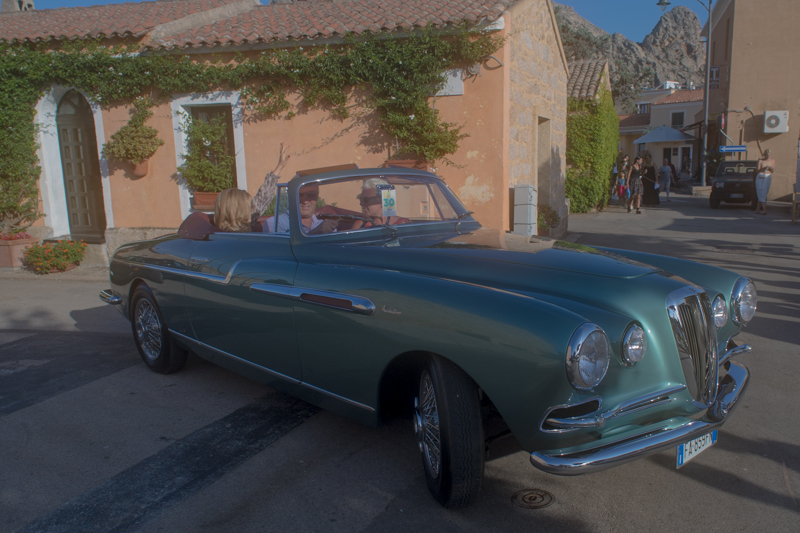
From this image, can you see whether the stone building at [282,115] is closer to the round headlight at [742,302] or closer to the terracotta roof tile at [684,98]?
the round headlight at [742,302]

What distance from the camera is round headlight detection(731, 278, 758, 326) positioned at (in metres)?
3.27

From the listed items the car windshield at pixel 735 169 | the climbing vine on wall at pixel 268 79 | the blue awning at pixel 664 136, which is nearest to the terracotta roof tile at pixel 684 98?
the blue awning at pixel 664 136

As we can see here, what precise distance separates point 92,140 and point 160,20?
8.35ft

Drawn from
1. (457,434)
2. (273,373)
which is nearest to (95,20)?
(273,373)

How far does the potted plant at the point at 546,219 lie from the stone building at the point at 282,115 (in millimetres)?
362

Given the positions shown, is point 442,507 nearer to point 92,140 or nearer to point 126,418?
point 126,418

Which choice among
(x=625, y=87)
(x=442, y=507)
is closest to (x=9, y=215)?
(x=442, y=507)

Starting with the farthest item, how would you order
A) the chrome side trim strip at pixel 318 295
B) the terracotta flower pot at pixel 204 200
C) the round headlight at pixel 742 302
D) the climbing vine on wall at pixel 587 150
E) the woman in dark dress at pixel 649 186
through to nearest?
the woman in dark dress at pixel 649 186, the climbing vine on wall at pixel 587 150, the terracotta flower pot at pixel 204 200, the round headlight at pixel 742 302, the chrome side trim strip at pixel 318 295

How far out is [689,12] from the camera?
4542 inches

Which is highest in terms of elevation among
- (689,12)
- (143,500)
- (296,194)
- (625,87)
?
(689,12)

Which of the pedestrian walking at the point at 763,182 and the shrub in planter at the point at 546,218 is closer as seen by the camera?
the shrub in planter at the point at 546,218

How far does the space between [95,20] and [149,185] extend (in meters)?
3.56

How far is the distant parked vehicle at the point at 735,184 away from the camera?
18062mm

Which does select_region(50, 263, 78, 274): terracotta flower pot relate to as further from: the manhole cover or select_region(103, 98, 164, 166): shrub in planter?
the manhole cover
